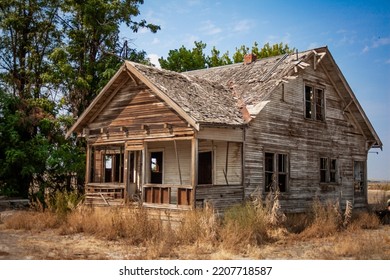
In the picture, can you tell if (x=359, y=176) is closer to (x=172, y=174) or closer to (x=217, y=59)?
(x=172, y=174)

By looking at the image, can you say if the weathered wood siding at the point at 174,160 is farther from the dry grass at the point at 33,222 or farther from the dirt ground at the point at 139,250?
the dirt ground at the point at 139,250

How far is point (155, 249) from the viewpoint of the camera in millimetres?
11109

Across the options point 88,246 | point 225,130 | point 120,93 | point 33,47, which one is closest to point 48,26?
point 33,47

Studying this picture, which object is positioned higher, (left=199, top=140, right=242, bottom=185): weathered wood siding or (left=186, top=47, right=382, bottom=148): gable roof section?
(left=186, top=47, right=382, bottom=148): gable roof section

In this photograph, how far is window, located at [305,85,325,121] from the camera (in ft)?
64.6

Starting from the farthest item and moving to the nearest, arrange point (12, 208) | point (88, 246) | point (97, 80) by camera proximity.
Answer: point (97, 80)
point (12, 208)
point (88, 246)

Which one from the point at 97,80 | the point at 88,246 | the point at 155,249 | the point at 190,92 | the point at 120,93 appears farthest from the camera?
the point at 97,80

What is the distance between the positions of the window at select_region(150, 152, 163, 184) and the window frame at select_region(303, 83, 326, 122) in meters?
6.20

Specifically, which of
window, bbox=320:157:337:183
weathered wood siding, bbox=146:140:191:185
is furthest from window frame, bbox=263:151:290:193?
weathered wood siding, bbox=146:140:191:185

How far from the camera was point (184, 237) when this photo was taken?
12.6 metres

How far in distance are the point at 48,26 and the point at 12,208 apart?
10196 millimetres

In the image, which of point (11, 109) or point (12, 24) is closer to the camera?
point (11, 109)

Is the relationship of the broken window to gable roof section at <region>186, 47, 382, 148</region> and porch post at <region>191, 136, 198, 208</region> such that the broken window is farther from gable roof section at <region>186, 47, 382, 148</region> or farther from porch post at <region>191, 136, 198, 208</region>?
porch post at <region>191, 136, 198, 208</region>

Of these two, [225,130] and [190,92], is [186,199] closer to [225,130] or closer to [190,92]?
[225,130]
